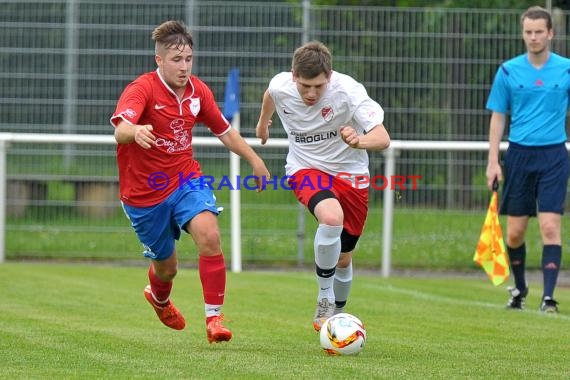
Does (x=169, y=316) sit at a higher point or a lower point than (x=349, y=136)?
lower

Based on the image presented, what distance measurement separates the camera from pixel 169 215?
739cm

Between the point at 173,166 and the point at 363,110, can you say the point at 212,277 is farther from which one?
the point at 363,110

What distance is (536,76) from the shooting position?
9664mm

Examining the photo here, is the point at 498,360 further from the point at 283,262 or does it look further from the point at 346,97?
the point at 283,262

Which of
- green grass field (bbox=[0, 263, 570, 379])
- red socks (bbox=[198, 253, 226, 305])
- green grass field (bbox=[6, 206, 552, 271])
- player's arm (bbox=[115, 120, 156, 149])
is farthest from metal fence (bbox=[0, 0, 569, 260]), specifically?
player's arm (bbox=[115, 120, 156, 149])

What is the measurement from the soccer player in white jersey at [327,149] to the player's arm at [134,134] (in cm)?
116

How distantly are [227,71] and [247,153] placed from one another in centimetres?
670

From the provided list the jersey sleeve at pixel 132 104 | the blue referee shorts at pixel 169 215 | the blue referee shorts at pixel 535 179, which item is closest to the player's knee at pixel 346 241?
the blue referee shorts at pixel 169 215

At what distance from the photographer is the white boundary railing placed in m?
13.2

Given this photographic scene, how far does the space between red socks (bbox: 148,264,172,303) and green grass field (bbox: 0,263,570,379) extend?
0.74 feet

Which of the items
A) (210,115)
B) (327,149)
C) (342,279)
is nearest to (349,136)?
(327,149)

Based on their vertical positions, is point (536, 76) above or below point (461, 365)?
above

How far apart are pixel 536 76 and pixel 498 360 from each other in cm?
367

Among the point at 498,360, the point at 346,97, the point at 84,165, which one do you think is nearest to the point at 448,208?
the point at 84,165
